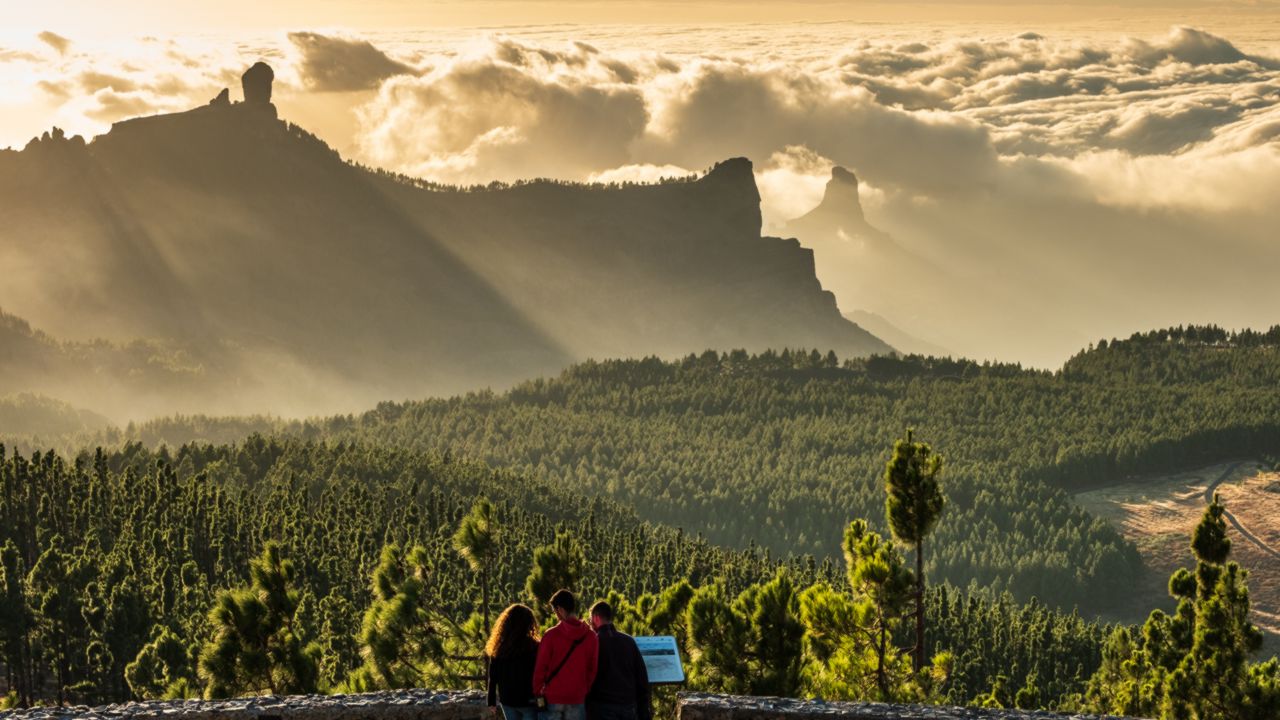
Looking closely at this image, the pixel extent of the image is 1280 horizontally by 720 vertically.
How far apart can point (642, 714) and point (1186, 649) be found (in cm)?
3859

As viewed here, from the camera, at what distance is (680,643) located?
5650cm

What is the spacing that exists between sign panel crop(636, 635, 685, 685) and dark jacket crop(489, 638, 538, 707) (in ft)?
8.48

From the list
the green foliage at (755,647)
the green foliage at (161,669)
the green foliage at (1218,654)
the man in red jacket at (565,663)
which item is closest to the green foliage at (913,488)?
the green foliage at (755,647)

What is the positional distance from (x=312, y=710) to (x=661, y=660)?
27.3 ft

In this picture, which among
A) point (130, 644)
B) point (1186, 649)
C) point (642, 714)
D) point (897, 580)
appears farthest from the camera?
point (130, 644)

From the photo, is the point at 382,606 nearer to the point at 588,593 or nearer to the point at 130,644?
the point at 130,644

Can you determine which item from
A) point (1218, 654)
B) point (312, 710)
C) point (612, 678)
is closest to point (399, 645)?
point (312, 710)

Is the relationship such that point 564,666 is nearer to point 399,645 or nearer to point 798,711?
point 798,711

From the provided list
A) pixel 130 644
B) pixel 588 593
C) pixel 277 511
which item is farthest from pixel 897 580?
pixel 277 511

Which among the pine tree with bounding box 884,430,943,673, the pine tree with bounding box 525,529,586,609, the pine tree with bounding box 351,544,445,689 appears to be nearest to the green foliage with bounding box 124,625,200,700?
the pine tree with bounding box 351,544,445,689

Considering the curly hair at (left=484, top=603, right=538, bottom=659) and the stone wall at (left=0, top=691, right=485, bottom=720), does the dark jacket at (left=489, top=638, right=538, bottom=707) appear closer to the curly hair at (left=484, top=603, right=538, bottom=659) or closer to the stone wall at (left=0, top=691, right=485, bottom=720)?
the curly hair at (left=484, top=603, right=538, bottom=659)

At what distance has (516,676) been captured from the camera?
33.8 metres

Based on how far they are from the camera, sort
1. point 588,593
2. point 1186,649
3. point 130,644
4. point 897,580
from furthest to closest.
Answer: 1. point 588,593
2. point 130,644
3. point 1186,649
4. point 897,580

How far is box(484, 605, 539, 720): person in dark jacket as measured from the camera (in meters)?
33.5
